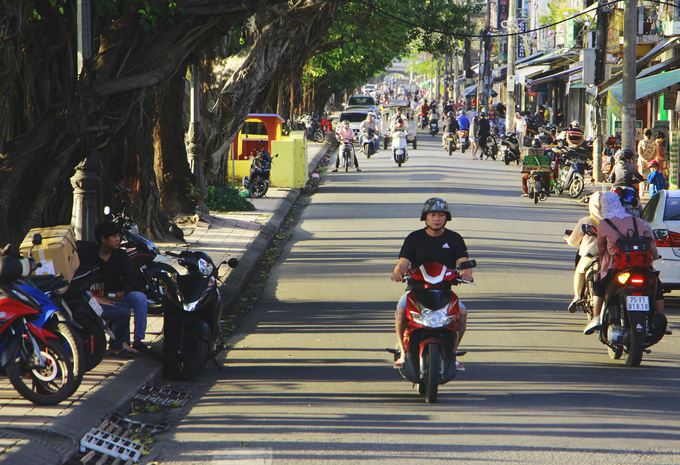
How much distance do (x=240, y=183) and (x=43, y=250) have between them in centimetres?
1771

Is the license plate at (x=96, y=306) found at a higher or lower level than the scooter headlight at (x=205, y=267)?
lower

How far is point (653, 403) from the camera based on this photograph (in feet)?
20.4

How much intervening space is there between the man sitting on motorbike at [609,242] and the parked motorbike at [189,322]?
331 cm

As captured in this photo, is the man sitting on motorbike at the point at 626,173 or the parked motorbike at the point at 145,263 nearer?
the parked motorbike at the point at 145,263

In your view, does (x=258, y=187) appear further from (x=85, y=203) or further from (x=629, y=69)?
(x=85, y=203)

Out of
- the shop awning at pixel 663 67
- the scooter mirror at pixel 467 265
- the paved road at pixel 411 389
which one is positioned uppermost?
the shop awning at pixel 663 67

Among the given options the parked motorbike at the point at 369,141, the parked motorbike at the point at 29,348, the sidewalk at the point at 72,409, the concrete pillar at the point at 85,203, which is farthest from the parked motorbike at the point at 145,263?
the parked motorbike at the point at 369,141

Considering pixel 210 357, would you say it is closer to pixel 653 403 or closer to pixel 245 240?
pixel 653 403

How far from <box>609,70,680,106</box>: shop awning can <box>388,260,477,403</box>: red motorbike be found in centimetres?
1541

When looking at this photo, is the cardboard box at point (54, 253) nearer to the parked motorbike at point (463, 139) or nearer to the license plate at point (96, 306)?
the license plate at point (96, 306)

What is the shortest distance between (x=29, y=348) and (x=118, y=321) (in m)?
1.44

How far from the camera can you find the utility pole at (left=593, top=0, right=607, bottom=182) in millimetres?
21578

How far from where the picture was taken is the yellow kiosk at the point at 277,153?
22.8m

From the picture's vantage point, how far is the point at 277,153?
22.8 m
